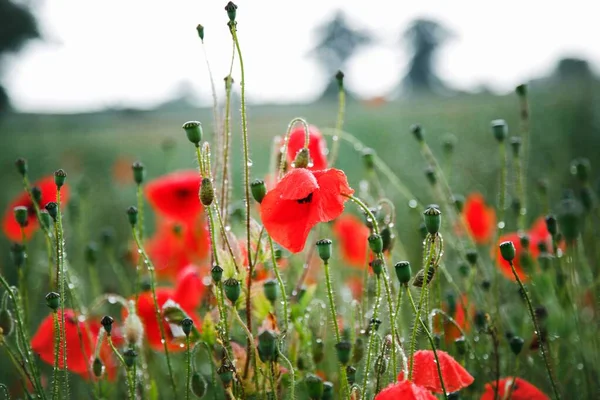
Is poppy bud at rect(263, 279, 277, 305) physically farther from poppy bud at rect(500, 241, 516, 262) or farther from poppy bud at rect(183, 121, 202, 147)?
poppy bud at rect(500, 241, 516, 262)

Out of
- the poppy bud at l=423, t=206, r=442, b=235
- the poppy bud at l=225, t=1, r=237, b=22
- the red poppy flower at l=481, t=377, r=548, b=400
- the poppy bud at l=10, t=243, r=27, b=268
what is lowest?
the red poppy flower at l=481, t=377, r=548, b=400

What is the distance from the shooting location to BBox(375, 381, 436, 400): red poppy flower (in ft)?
2.66

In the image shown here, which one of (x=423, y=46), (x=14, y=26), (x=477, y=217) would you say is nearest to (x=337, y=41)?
(x=423, y=46)

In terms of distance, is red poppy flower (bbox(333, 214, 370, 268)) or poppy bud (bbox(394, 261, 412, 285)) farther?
red poppy flower (bbox(333, 214, 370, 268))

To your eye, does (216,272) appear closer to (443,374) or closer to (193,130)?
(193,130)

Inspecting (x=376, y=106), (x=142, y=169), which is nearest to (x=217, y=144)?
(x=142, y=169)

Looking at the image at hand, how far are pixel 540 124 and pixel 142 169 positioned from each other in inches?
169

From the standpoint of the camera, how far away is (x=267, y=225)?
965mm

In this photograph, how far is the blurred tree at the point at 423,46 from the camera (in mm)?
39125

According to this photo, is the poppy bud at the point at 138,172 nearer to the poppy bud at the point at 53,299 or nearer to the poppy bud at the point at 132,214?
the poppy bud at the point at 132,214

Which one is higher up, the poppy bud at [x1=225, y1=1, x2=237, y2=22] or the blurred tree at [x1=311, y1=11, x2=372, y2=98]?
the blurred tree at [x1=311, y1=11, x2=372, y2=98]

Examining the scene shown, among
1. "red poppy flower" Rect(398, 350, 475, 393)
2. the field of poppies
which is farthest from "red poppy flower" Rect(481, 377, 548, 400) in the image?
"red poppy flower" Rect(398, 350, 475, 393)

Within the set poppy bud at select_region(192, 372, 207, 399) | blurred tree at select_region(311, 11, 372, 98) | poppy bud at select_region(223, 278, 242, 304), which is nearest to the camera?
poppy bud at select_region(223, 278, 242, 304)

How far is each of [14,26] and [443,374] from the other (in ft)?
63.6
